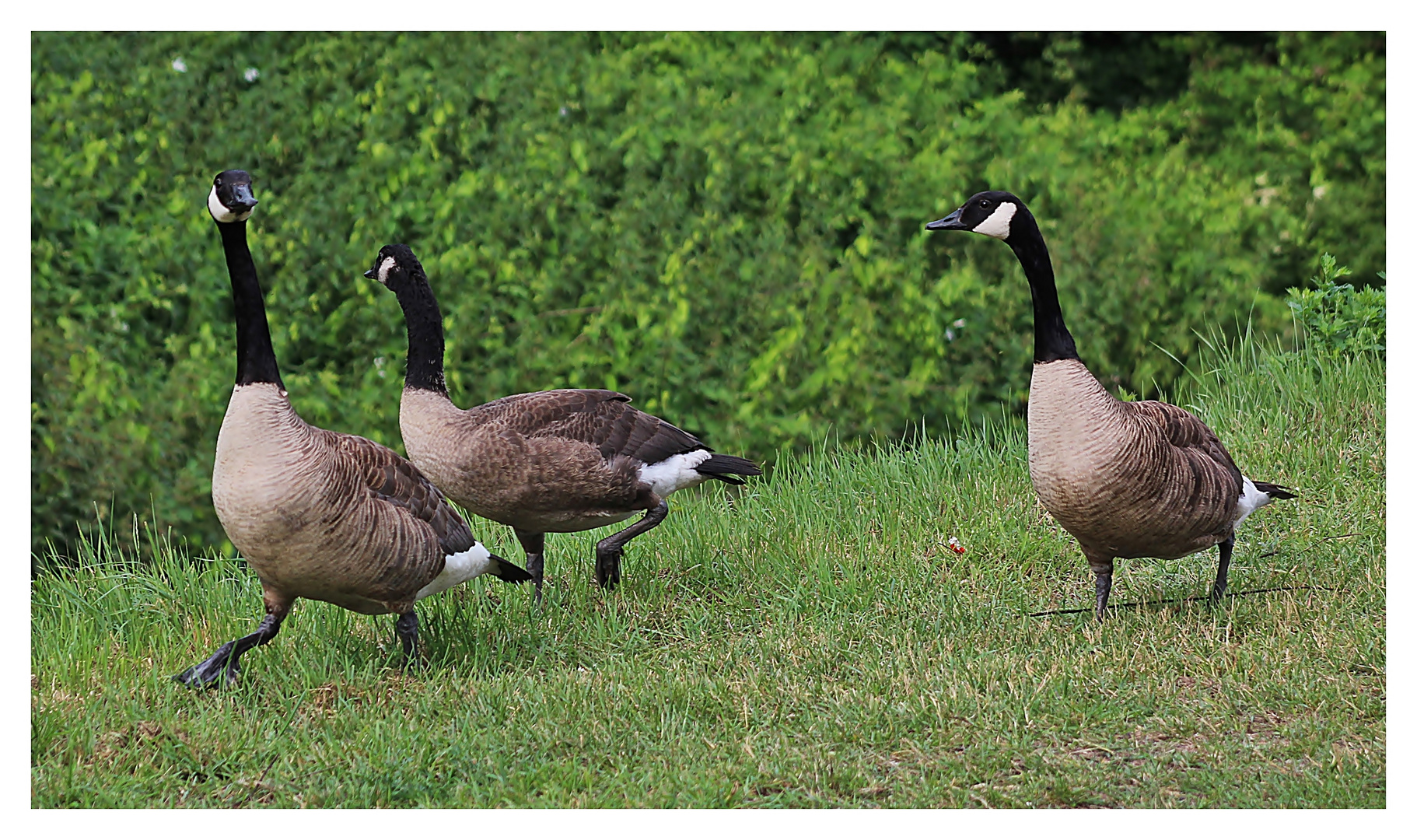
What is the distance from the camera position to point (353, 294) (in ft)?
33.0

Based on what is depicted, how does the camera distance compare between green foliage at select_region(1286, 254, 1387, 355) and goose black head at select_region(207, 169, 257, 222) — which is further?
green foliage at select_region(1286, 254, 1387, 355)

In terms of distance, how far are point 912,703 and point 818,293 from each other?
4.88 meters

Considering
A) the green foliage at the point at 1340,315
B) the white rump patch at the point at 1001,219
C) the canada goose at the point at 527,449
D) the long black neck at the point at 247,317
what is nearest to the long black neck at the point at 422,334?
the canada goose at the point at 527,449

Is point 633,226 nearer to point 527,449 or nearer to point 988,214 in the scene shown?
point 527,449

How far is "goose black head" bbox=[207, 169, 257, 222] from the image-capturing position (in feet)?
16.2

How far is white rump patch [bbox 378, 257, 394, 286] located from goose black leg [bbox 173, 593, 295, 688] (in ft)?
5.32

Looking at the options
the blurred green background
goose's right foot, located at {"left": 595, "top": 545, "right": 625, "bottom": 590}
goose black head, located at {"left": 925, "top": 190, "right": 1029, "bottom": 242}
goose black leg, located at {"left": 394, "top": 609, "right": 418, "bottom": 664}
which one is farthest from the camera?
the blurred green background

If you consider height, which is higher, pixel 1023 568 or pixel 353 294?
pixel 353 294

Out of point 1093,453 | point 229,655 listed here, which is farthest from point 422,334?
point 1093,453

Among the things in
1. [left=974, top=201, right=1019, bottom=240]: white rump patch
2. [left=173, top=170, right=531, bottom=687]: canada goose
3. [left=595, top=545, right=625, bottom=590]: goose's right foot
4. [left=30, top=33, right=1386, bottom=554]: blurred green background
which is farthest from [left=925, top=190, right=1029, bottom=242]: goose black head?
[left=30, top=33, right=1386, bottom=554]: blurred green background

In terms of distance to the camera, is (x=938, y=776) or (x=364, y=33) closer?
(x=938, y=776)

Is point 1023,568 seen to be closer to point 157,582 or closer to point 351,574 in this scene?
point 351,574

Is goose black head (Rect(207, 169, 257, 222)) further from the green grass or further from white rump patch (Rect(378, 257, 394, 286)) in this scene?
the green grass

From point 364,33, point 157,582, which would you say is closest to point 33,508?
point 157,582
